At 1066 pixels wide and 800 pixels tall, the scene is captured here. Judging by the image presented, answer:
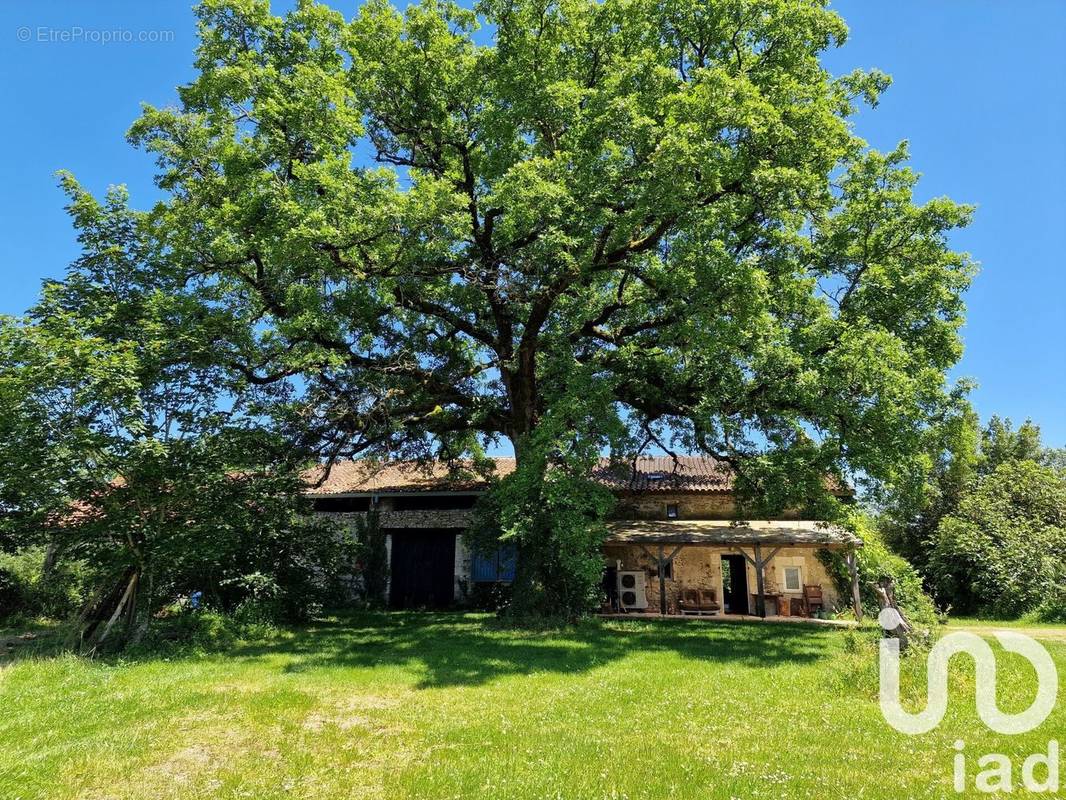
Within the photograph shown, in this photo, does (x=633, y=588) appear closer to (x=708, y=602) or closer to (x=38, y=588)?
(x=708, y=602)

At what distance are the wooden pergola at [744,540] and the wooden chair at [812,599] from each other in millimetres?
1400

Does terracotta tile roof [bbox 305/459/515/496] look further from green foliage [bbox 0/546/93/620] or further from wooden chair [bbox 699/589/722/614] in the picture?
wooden chair [bbox 699/589/722/614]

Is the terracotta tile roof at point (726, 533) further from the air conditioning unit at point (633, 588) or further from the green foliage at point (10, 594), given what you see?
the green foliage at point (10, 594)

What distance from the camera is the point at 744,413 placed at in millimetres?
14852

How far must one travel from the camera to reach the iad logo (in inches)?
215

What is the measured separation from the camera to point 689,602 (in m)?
19.9

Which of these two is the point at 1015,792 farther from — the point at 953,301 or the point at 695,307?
the point at 953,301

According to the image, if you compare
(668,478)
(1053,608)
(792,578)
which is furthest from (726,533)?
(1053,608)

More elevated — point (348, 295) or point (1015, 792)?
point (348, 295)

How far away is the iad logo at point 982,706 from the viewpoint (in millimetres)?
5468

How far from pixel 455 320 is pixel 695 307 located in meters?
6.17

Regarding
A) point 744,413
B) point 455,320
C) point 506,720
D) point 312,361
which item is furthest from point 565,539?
point 312,361

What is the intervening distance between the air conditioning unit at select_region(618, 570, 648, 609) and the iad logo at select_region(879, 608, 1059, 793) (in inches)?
414

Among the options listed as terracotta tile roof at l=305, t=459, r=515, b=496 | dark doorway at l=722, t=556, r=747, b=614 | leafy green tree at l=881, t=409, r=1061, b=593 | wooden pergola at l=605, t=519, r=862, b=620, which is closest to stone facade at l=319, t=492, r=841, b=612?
wooden pergola at l=605, t=519, r=862, b=620
